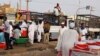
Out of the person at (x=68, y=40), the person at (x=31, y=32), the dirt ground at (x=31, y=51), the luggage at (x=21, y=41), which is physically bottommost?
the dirt ground at (x=31, y=51)

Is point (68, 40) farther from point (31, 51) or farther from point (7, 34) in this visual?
point (31, 51)

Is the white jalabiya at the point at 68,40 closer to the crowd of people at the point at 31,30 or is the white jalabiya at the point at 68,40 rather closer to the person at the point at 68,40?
the person at the point at 68,40

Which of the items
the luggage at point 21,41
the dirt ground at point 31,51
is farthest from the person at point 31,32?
the dirt ground at point 31,51

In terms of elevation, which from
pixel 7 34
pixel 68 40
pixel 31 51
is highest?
pixel 68 40

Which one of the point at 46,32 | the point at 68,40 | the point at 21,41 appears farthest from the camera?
the point at 46,32

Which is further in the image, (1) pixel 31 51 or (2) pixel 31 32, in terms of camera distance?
(2) pixel 31 32

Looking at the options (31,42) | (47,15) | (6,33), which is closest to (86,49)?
(6,33)

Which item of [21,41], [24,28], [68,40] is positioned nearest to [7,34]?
[21,41]

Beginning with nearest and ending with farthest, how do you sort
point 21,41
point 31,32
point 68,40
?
point 68,40 < point 21,41 < point 31,32

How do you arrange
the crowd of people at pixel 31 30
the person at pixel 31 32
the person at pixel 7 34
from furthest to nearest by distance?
1. the person at pixel 31 32
2. the crowd of people at pixel 31 30
3. the person at pixel 7 34

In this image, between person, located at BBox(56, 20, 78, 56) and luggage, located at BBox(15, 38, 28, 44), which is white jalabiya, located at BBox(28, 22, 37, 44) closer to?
luggage, located at BBox(15, 38, 28, 44)

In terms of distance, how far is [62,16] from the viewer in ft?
86.4

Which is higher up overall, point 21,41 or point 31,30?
point 31,30

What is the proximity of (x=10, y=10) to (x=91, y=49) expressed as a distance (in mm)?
18421
